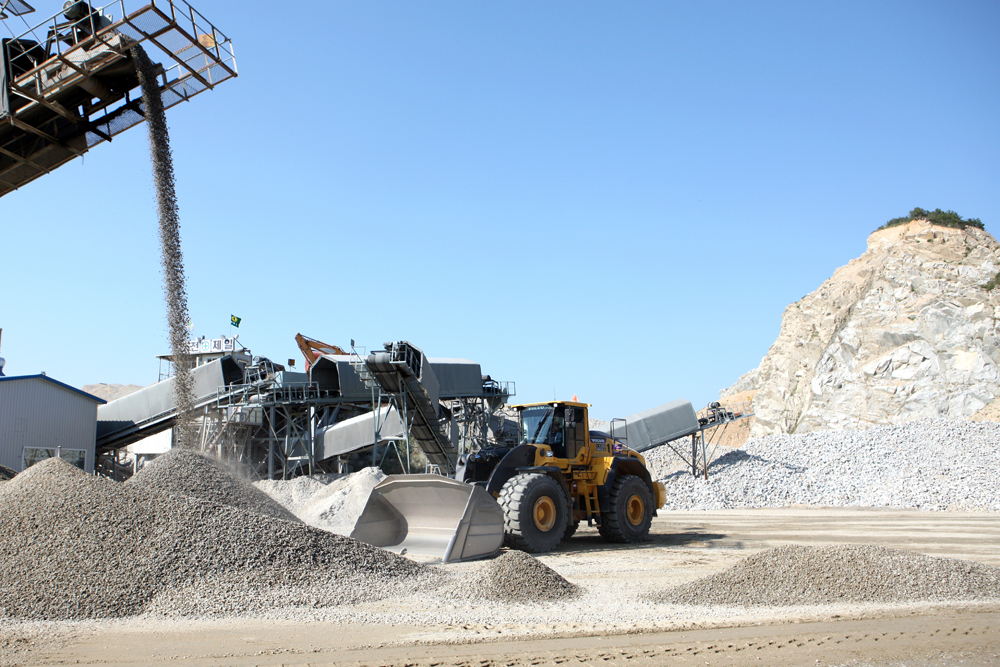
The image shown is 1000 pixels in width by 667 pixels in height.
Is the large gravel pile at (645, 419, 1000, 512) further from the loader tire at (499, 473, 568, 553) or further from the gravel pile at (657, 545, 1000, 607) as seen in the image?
the gravel pile at (657, 545, 1000, 607)

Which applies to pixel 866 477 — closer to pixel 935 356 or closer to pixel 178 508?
pixel 935 356

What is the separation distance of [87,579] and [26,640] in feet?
2.89

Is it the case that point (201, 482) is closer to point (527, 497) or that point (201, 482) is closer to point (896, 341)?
point (527, 497)

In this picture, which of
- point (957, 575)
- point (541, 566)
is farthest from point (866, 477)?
point (541, 566)

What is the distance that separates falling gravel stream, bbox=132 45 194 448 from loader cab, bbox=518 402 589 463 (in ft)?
21.5

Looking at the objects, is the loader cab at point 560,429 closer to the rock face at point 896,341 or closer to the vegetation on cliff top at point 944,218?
the rock face at point 896,341

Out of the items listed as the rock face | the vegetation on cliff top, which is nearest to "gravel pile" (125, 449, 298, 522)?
the rock face

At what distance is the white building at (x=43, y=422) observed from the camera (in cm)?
2077

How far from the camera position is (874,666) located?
4305 mm

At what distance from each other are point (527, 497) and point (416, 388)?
12.1m

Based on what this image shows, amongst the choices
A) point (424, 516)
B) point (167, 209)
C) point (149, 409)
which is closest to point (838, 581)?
point (424, 516)

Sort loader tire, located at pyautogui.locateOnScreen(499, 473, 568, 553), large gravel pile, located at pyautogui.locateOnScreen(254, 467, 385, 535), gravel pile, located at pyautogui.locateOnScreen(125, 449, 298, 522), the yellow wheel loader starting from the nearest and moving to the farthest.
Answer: gravel pile, located at pyautogui.locateOnScreen(125, 449, 298, 522)
loader tire, located at pyautogui.locateOnScreen(499, 473, 568, 553)
the yellow wheel loader
large gravel pile, located at pyautogui.locateOnScreen(254, 467, 385, 535)

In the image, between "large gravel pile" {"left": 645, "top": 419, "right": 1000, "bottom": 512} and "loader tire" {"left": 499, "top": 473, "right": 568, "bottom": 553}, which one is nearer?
"loader tire" {"left": 499, "top": 473, "right": 568, "bottom": 553}

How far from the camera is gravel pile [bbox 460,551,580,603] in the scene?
6.12 m
